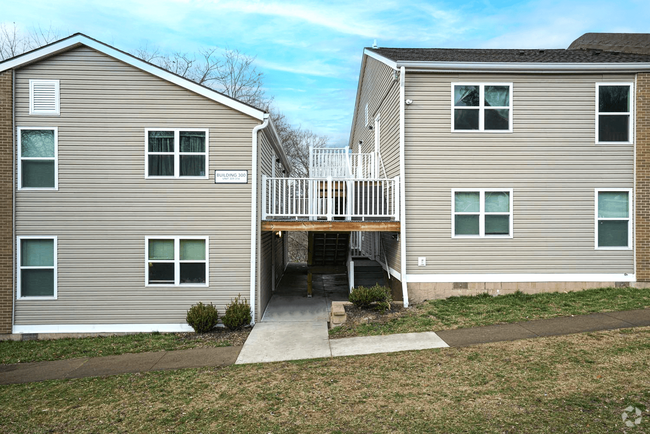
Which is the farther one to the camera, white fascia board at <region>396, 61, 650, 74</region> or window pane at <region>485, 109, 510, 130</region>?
window pane at <region>485, 109, 510, 130</region>

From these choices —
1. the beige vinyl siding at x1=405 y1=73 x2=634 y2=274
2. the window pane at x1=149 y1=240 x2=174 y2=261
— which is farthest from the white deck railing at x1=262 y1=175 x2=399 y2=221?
the window pane at x1=149 y1=240 x2=174 y2=261

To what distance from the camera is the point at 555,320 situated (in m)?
9.06

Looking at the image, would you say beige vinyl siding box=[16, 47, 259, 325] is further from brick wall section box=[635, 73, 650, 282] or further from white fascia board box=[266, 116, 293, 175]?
brick wall section box=[635, 73, 650, 282]

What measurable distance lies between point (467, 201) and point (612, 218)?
142 inches

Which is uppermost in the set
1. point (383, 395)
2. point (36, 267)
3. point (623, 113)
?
point (623, 113)

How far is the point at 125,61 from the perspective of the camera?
1087cm

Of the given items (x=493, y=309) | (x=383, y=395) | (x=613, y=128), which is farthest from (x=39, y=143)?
(x=613, y=128)

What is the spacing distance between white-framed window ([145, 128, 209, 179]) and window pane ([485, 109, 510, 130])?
694 cm

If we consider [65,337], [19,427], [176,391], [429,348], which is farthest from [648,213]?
[65,337]

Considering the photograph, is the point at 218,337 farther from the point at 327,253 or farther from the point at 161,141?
the point at 327,253

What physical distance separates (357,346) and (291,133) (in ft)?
93.0

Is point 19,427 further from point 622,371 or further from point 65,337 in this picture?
point 622,371

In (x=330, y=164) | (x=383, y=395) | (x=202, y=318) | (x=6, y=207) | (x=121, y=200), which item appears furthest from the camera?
(x=330, y=164)

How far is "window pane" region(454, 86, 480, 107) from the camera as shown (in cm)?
1120
